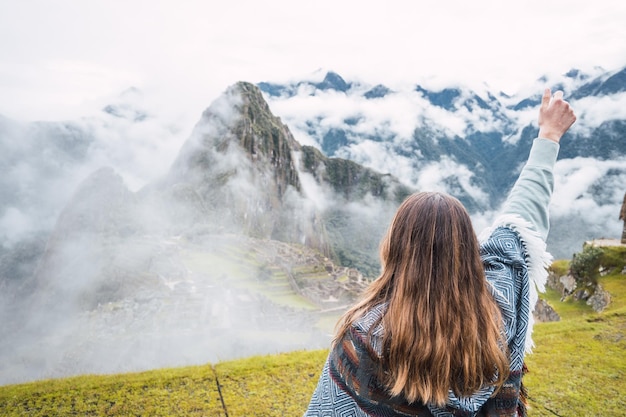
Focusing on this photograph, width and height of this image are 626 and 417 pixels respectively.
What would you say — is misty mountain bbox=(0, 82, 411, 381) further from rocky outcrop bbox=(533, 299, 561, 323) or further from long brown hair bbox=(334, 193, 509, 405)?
long brown hair bbox=(334, 193, 509, 405)

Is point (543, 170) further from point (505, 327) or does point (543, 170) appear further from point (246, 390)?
point (246, 390)

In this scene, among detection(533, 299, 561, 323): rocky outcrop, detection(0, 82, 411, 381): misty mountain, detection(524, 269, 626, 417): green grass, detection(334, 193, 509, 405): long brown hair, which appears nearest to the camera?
detection(334, 193, 509, 405): long brown hair

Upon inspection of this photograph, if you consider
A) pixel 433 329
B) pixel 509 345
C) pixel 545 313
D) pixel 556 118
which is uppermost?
pixel 556 118

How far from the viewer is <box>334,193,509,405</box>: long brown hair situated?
1.45 metres

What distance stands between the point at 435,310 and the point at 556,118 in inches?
49.6

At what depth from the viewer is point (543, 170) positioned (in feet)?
6.71

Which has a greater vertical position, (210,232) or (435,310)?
(435,310)

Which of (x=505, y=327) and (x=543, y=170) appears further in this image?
(x=543, y=170)

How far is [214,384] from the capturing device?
Result: 481cm

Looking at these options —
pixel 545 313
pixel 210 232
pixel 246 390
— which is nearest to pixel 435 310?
pixel 246 390

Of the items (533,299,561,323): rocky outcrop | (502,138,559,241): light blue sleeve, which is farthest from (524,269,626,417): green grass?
(533,299,561,323): rocky outcrop

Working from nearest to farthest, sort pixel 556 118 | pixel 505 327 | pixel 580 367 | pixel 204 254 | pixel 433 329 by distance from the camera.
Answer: pixel 433 329 → pixel 505 327 → pixel 556 118 → pixel 580 367 → pixel 204 254

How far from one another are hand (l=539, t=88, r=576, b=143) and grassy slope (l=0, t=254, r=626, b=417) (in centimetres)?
361

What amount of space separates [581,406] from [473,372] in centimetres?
430
